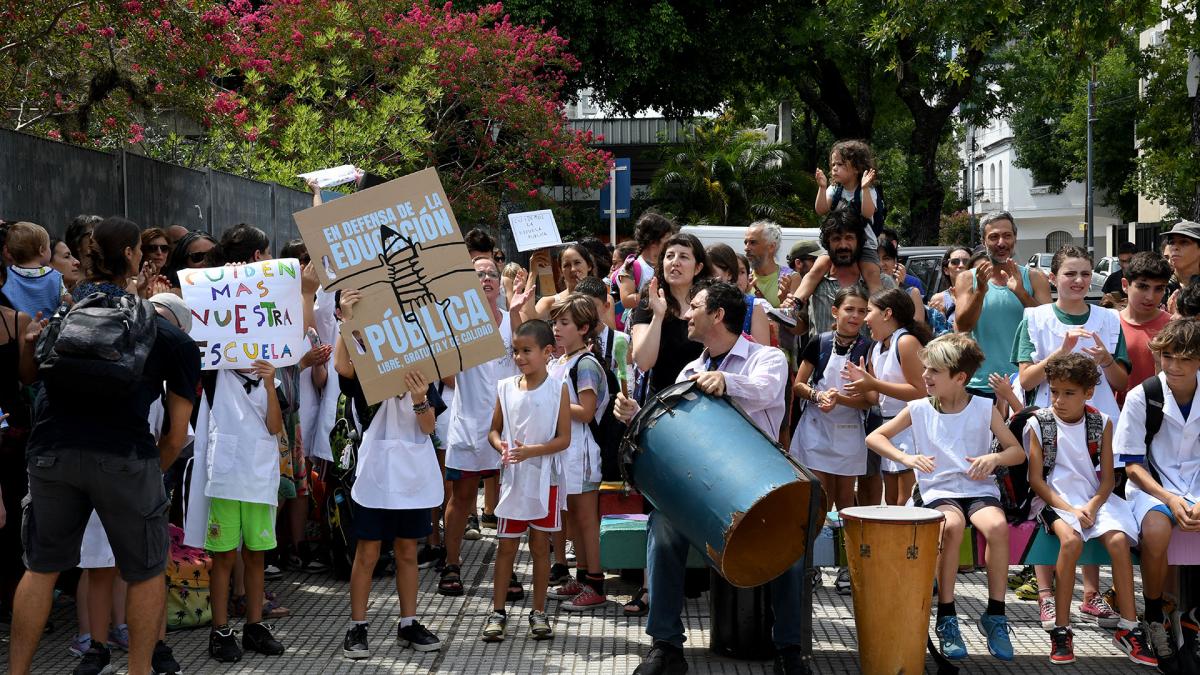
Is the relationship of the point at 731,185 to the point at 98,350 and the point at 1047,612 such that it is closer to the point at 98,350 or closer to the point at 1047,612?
the point at 1047,612

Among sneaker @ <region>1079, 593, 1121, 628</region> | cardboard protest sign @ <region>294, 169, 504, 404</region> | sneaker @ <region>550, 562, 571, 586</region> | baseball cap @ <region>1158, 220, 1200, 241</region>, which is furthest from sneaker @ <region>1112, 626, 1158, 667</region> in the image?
cardboard protest sign @ <region>294, 169, 504, 404</region>

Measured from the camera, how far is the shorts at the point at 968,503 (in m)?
6.11

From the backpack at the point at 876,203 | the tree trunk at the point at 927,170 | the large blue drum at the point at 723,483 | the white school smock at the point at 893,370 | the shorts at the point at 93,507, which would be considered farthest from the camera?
the tree trunk at the point at 927,170

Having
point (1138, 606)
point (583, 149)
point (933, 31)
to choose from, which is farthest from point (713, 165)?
point (1138, 606)

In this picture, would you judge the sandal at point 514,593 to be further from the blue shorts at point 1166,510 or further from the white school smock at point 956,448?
the blue shorts at point 1166,510

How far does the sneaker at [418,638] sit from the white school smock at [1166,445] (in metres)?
3.34

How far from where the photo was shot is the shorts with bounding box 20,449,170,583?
5176 mm

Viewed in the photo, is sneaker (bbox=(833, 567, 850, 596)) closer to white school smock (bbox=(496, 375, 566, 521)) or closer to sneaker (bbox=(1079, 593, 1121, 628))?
sneaker (bbox=(1079, 593, 1121, 628))

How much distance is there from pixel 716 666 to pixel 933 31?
34.6ft

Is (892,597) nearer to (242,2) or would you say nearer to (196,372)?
(196,372)

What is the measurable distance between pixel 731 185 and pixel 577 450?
91.4 feet

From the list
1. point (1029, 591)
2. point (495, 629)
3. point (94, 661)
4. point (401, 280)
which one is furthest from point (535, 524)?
point (1029, 591)

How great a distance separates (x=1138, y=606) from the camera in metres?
6.92

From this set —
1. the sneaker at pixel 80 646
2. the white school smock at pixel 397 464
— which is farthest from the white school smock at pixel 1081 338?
the sneaker at pixel 80 646
